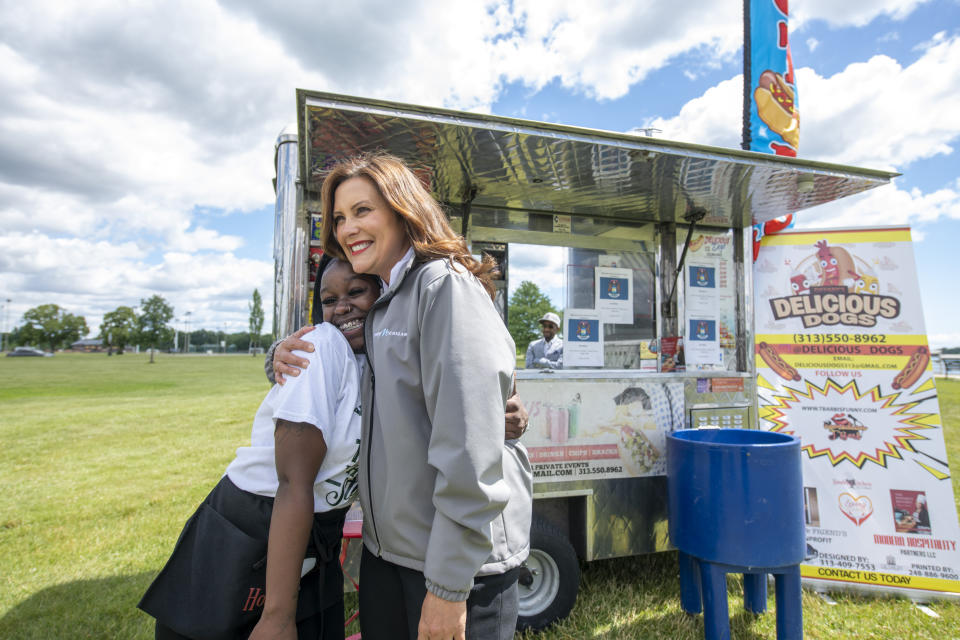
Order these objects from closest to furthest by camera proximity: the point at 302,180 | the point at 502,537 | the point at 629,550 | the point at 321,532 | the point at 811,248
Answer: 1. the point at 502,537
2. the point at 321,532
3. the point at 302,180
4. the point at 629,550
5. the point at 811,248

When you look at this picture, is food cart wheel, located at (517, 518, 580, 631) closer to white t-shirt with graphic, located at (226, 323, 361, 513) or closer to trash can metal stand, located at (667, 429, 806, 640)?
trash can metal stand, located at (667, 429, 806, 640)

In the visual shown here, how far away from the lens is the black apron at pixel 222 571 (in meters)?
1.33

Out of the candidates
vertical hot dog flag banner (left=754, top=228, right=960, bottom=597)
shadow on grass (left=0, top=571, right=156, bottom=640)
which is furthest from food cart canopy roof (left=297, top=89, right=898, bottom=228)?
shadow on grass (left=0, top=571, right=156, bottom=640)

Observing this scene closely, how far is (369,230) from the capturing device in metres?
1.41

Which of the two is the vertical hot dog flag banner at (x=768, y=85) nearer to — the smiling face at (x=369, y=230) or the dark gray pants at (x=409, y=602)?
the smiling face at (x=369, y=230)

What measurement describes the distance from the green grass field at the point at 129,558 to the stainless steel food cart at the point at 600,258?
0.45m

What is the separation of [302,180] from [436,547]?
263 cm

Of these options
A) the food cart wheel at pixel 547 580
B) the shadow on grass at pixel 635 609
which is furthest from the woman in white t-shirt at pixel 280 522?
the shadow on grass at pixel 635 609

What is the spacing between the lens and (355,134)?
2646 mm

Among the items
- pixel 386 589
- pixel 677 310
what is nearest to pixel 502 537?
pixel 386 589

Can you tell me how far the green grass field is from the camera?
3.19 meters

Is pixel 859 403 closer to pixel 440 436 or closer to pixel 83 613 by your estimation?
pixel 440 436

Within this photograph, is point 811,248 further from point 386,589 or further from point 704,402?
point 386,589

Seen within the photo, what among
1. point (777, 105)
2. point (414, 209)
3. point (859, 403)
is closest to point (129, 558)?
point (414, 209)
